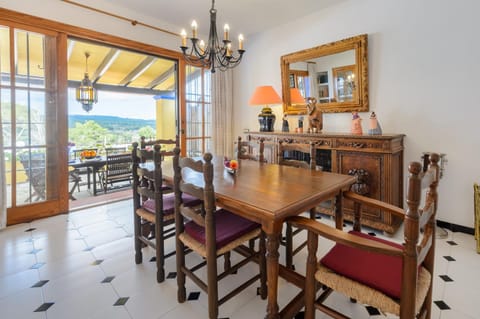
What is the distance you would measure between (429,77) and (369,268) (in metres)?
2.48

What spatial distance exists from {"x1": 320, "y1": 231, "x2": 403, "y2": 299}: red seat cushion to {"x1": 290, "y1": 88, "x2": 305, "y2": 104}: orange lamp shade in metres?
2.83

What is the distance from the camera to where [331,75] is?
3.39 m

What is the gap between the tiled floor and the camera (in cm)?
160

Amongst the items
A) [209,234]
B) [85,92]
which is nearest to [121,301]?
[209,234]

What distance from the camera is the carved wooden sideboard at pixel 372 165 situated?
2.57 meters

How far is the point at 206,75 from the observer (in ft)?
15.2

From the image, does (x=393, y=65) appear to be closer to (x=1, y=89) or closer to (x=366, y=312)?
(x=366, y=312)

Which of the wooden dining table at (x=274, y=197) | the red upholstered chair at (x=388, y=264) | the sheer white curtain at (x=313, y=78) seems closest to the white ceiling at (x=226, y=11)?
the sheer white curtain at (x=313, y=78)

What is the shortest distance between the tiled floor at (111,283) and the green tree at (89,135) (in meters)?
5.14

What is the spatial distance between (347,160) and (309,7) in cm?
217

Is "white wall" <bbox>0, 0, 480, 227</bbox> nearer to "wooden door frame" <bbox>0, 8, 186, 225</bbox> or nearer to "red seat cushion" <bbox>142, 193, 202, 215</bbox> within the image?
"wooden door frame" <bbox>0, 8, 186, 225</bbox>

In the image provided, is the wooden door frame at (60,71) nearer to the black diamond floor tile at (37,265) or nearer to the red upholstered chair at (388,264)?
the black diamond floor tile at (37,265)

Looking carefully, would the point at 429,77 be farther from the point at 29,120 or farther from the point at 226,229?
the point at 29,120

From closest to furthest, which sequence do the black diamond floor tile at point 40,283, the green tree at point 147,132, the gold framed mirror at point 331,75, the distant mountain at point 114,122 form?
the black diamond floor tile at point 40,283 < the gold framed mirror at point 331,75 < the distant mountain at point 114,122 < the green tree at point 147,132
